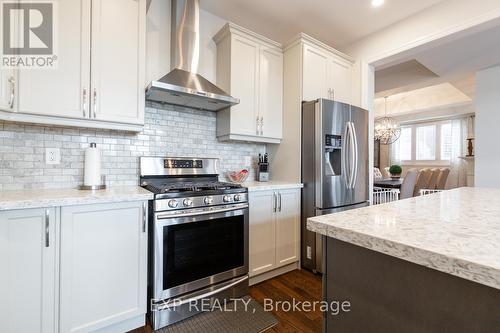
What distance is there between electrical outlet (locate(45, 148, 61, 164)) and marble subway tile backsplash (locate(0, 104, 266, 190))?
19 mm

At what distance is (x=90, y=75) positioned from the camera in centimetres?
165

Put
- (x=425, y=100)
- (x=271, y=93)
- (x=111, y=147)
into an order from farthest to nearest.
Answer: (x=425, y=100), (x=271, y=93), (x=111, y=147)

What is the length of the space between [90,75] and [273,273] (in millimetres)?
2294

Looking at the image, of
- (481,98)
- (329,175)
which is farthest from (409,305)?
(481,98)

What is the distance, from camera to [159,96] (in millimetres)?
2043

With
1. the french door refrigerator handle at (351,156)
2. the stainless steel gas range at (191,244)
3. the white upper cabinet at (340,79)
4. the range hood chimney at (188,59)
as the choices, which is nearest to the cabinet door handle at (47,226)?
the stainless steel gas range at (191,244)

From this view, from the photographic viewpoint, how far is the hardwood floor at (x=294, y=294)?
5.44 ft

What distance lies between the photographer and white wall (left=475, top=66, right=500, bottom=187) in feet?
11.6

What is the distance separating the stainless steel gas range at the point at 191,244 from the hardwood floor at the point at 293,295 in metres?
0.20

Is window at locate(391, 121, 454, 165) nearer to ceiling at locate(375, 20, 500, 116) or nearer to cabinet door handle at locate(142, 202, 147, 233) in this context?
ceiling at locate(375, 20, 500, 116)

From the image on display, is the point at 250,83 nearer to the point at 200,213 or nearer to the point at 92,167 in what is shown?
the point at 200,213

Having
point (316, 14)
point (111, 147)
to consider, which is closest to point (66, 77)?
point (111, 147)

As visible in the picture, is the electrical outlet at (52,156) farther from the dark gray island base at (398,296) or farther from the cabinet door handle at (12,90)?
the dark gray island base at (398,296)

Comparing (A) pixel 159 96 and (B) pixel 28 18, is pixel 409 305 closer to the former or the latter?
(A) pixel 159 96
